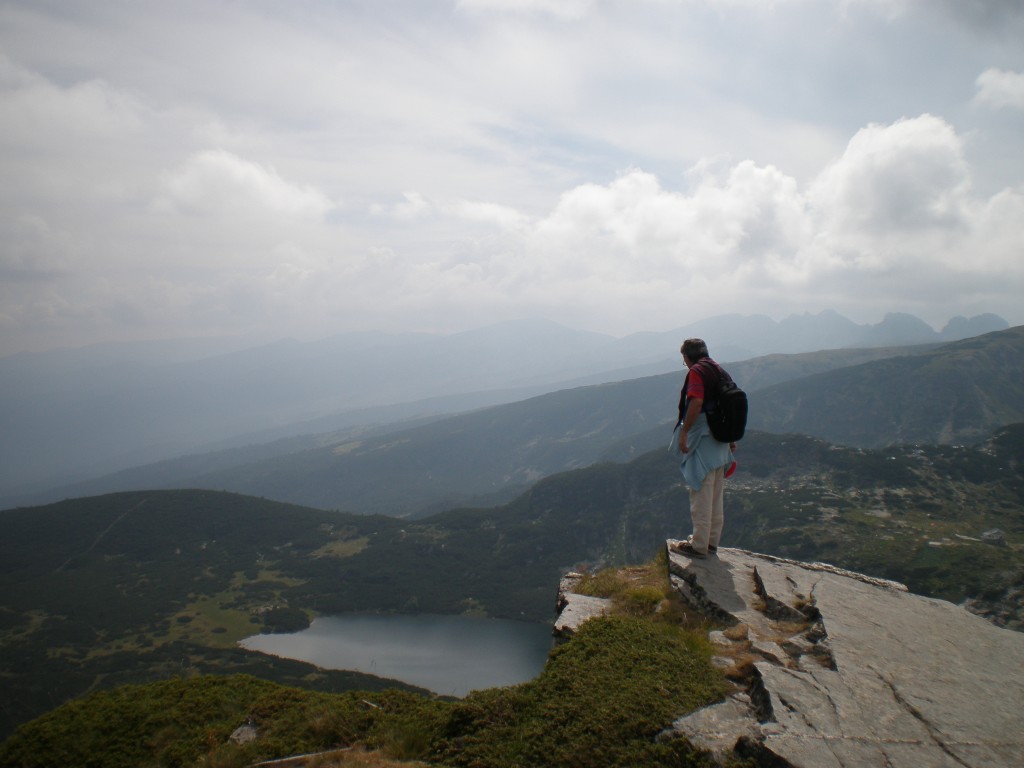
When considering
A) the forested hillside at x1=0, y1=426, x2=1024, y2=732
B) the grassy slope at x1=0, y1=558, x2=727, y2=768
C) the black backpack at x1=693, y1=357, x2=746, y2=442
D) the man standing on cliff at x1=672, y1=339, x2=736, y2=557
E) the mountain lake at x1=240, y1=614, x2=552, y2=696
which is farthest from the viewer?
the mountain lake at x1=240, y1=614, x2=552, y2=696

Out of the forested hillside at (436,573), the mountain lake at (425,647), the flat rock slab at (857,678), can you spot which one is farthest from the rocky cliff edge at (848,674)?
the mountain lake at (425,647)

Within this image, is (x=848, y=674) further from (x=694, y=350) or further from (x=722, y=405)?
(x=694, y=350)

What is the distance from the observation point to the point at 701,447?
10555 mm

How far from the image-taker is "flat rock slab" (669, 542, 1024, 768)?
5289 millimetres

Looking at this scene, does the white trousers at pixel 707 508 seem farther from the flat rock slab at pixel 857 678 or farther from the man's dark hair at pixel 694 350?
the man's dark hair at pixel 694 350

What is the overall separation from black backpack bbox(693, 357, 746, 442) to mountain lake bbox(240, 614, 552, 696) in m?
106

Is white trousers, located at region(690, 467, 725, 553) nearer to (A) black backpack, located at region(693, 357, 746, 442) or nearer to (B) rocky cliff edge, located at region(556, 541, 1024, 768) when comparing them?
(B) rocky cliff edge, located at region(556, 541, 1024, 768)

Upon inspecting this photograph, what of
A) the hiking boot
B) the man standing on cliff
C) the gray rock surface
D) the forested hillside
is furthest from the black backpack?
the forested hillside

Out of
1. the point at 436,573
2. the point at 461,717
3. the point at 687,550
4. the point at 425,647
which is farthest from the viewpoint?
the point at 436,573

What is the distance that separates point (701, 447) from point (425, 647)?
14222 centimetres

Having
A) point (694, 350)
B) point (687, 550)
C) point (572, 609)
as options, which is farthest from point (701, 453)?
point (572, 609)

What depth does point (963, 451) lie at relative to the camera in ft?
508

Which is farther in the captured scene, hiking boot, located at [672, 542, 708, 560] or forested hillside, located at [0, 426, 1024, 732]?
forested hillside, located at [0, 426, 1024, 732]

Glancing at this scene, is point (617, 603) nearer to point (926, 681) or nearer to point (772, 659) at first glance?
point (772, 659)
